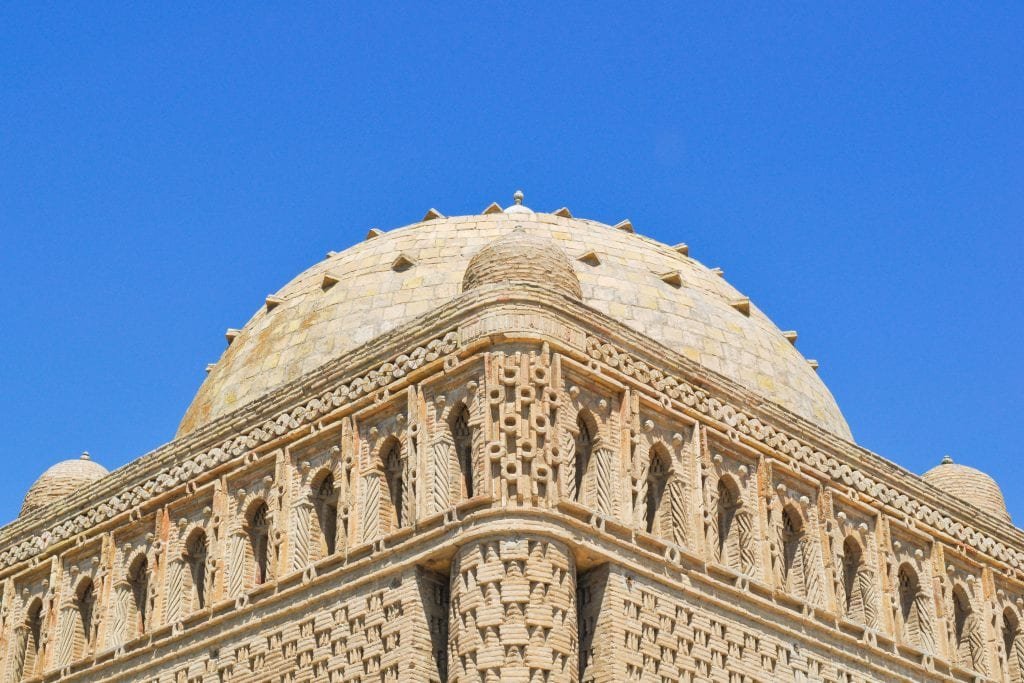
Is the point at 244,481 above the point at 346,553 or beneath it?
above

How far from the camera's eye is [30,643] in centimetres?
2809

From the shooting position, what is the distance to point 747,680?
23609mm

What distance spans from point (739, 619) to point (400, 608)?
4255mm

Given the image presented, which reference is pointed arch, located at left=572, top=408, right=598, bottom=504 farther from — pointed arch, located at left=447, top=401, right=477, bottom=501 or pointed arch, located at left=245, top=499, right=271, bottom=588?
pointed arch, located at left=245, top=499, right=271, bottom=588

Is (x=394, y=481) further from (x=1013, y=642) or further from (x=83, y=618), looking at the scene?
(x=1013, y=642)

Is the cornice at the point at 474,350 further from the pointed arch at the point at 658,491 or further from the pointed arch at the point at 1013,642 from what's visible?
the pointed arch at the point at 1013,642

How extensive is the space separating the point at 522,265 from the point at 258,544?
5038mm

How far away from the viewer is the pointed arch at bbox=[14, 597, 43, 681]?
2781cm

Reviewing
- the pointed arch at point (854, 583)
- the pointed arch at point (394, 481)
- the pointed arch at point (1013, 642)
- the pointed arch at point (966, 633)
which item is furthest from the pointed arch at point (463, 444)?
the pointed arch at point (1013, 642)

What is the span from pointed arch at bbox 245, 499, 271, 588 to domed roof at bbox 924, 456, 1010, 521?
1040cm

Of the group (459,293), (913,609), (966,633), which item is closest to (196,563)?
(459,293)

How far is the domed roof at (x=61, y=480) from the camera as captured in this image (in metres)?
30.0

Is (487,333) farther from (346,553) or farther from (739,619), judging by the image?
(739,619)

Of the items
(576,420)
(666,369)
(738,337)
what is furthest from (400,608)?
(738,337)
